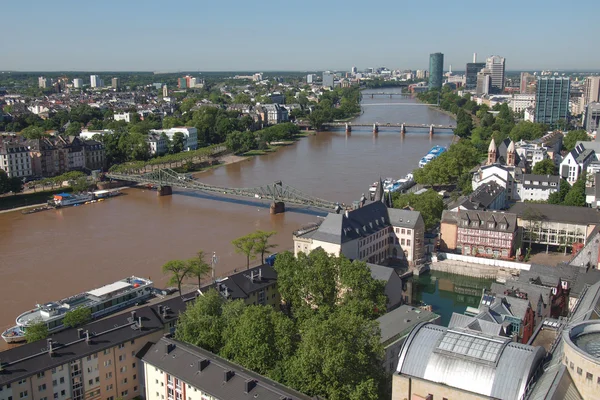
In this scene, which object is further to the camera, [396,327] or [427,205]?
[427,205]

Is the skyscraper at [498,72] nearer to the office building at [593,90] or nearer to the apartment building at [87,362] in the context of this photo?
the office building at [593,90]

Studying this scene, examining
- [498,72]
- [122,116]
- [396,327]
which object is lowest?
[396,327]

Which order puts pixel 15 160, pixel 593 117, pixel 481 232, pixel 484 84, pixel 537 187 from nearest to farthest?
pixel 481 232 → pixel 537 187 → pixel 15 160 → pixel 593 117 → pixel 484 84

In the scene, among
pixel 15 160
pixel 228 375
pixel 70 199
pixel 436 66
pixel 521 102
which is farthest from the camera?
pixel 436 66

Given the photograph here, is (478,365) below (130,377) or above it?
above

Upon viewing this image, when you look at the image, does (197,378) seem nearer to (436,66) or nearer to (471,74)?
(471,74)

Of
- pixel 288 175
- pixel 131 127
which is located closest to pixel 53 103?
pixel 131 127

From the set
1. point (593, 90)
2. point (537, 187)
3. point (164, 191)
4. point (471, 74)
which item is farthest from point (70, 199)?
point (471, 74)

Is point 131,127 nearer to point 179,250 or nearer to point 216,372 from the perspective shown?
point 179,250
